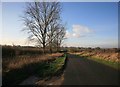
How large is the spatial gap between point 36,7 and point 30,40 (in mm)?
6950

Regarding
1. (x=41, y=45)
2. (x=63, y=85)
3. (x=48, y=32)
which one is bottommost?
(x=63, y=85)

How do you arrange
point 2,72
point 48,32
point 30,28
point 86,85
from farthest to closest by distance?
point 48,32 → point 30,28 → point 2,72 → point 86,85

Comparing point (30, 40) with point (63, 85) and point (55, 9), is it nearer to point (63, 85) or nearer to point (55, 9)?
point (55, 9)

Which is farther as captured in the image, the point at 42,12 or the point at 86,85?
the point at 42,12

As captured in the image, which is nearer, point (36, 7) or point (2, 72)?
point (2, 72)

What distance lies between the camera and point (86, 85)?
40.5ft

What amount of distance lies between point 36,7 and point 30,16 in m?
2.34

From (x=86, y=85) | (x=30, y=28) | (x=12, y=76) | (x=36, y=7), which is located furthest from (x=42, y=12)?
(x=86, y=85)

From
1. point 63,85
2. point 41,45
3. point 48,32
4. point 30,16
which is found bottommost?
point 63,85

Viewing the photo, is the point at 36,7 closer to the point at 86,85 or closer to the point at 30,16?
the point at 30,16

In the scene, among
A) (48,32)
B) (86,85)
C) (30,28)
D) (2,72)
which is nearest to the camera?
(86,85)

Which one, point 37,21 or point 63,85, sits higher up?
point 37,21

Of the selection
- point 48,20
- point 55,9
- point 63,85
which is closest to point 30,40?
point 48,20

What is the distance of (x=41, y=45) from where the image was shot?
1751 inches
